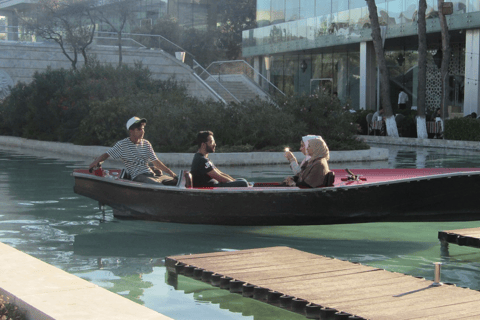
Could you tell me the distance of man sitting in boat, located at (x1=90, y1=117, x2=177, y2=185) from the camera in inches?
412

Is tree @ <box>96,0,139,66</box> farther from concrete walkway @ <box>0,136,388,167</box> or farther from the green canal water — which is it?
the green canal water

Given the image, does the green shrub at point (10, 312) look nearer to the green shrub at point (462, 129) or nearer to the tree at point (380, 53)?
the green shrub at point (462, 129)

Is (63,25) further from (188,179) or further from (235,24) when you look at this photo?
(188,179)

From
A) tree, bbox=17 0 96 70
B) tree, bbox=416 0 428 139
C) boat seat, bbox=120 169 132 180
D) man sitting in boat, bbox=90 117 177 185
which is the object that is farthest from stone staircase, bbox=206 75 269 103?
man sitting in boat, bbox=90 117 177 185

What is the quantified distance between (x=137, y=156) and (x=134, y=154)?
0.05 metres

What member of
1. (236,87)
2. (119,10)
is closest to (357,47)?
(236,87)

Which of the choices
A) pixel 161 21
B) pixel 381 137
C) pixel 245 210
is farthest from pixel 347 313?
pixel 161 21

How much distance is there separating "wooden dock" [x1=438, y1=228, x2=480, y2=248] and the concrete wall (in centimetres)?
3072

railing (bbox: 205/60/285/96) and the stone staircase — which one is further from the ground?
railing (bbox: 205/60/285/96)

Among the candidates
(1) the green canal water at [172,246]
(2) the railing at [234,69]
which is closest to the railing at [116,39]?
(2) the railing at [234,69]

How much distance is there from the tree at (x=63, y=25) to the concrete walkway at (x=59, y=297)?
3415cm

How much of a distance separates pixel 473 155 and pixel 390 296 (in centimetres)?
1963

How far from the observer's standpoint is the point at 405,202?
30.5 feet

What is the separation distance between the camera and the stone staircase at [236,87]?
124 feet
